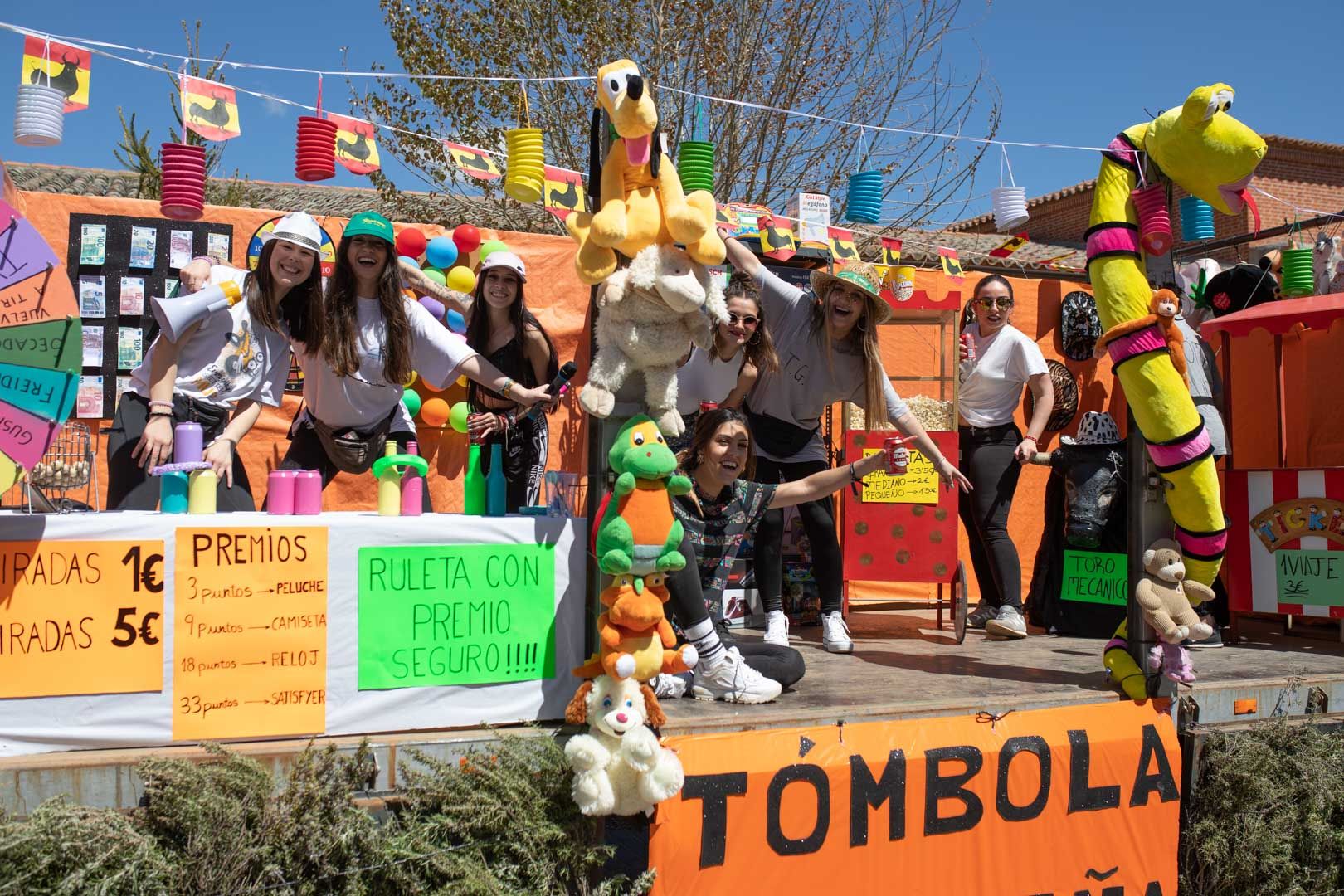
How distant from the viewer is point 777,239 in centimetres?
682

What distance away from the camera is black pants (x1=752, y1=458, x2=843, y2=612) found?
4512 mm

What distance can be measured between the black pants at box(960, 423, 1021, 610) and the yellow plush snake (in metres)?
1.29

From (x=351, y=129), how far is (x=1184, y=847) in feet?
17.4

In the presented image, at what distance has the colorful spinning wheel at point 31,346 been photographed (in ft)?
9.46

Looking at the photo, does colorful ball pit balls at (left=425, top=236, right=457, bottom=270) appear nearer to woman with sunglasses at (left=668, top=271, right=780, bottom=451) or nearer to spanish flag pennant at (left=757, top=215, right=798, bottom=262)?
spanish flag pennant at (left=757, top=215, right=798, bottom=262)

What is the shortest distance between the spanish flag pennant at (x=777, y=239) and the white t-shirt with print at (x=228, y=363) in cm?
370

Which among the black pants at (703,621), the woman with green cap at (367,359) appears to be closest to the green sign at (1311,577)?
the black pants at (703,621)

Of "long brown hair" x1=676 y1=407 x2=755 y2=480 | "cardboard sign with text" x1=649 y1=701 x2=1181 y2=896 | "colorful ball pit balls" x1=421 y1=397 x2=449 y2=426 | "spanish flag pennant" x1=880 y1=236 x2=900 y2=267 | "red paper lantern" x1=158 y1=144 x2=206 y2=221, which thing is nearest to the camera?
"cardboard sign with text" x1=649 y1=701 x2=1181 y2=896

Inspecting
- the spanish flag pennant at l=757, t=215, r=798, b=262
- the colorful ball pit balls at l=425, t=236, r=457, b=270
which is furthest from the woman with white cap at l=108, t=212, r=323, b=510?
the spanish flag pennant at l=757, t=215, r=798, b=262

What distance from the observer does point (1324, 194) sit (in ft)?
69.7

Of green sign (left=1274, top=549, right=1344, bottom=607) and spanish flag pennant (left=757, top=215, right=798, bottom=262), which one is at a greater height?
spanish flag pennant (left=757, top=215, right=798, bottom=262)

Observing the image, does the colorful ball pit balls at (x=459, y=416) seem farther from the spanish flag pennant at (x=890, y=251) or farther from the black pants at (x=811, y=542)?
the spanish flag pennant at (x=890, y=251)

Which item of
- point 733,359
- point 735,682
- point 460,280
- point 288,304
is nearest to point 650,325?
point 735,682

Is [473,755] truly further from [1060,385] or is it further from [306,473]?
[1060,385]
